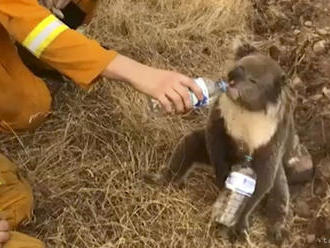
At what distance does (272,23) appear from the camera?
14.1 feet

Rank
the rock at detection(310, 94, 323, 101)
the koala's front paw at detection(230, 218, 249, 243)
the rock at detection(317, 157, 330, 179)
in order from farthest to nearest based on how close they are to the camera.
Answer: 1. the rock at detection(310, 94, 323, 101)
2. the rock at detection(317, 157, 330, 179)
3. the koala's front paw at detection(230, 218, 249, 243)

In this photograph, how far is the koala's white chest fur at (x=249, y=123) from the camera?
298 centimetres

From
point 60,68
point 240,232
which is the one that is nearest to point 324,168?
point 240,232

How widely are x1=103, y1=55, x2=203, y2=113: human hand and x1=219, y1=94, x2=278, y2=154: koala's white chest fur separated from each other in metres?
0.45

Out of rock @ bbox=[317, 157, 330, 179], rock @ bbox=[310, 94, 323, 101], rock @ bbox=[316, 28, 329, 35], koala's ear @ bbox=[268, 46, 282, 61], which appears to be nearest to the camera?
rock @ bbox=[317, 157, 330, 179]

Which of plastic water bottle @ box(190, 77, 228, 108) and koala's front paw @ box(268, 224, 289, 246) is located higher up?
plastic water bottle @ box(190, 77, 228, 108)

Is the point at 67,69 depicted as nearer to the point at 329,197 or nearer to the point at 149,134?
the point at 149,134

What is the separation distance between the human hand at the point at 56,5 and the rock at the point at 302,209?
137 cm

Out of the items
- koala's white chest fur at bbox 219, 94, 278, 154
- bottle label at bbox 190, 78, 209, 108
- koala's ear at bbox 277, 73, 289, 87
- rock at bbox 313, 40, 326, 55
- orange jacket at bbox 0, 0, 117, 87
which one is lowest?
rock at bbox 313, 40, 326, 55

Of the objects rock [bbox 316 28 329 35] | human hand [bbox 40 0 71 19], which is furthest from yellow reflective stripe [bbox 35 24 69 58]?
Result: rock [bbox 316 28 329 35]

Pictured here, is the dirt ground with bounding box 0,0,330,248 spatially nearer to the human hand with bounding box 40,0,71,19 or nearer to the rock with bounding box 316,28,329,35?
the rock with bounding box 316,28,329,35

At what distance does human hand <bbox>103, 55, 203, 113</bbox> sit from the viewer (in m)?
2.51

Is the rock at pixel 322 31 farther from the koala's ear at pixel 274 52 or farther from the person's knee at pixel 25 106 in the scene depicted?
the person's knee at pixel 25 106

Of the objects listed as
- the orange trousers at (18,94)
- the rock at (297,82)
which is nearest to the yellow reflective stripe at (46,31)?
the orange trousers at (18,94)
